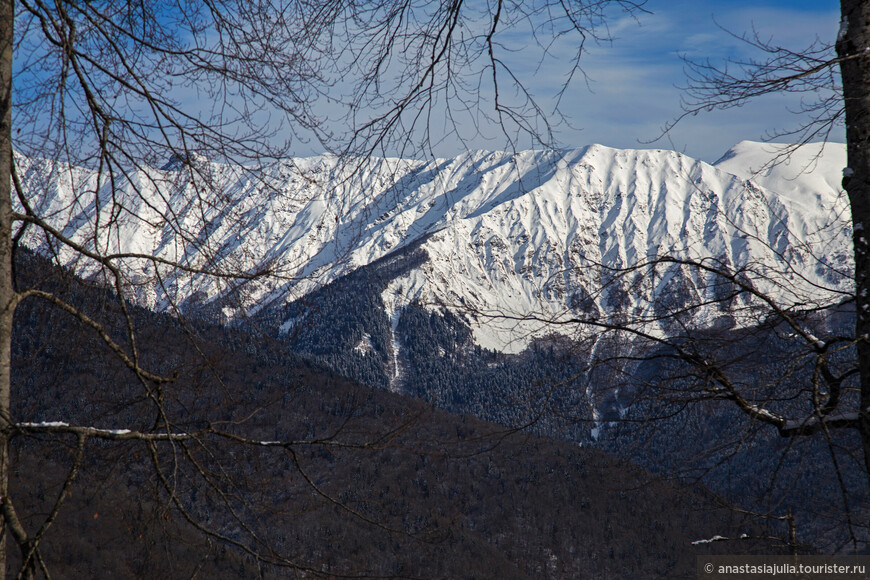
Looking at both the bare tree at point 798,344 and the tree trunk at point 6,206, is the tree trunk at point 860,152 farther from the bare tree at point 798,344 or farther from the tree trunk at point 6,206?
the tree trunk at point 6,206

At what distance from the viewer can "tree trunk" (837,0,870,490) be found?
3.51 m

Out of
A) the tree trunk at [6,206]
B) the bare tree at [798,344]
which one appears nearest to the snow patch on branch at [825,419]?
the bare tree at [798,344]

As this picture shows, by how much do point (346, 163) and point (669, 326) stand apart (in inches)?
100

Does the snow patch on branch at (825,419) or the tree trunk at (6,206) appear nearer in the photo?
the tree trunk at (6,206)

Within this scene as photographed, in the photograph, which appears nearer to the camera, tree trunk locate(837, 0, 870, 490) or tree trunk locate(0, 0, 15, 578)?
tree trunk locate(0, 0, 15, 578)

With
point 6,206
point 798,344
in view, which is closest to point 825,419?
point 798,344

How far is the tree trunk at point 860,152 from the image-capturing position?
138 inches

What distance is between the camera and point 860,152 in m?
3.58

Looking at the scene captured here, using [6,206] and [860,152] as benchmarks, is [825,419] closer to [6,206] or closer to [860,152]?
[860,152]

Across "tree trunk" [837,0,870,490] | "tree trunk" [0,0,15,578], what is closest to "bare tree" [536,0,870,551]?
"tree trunk" [837,0,870,490]

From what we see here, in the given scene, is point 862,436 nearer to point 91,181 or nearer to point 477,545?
Answer: point 91,181

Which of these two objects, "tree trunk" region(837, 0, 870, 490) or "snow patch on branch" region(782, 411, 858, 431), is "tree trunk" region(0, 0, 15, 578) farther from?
"tree trunk" region(837, 0, 870, 490)

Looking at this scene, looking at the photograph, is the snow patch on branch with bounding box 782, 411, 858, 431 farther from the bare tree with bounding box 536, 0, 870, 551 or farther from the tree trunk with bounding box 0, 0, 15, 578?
the tree trunk with bounding box 0, 0, 15, 578

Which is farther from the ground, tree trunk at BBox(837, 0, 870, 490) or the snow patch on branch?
tree trunk at BBox(837, 0, 870, 490)
